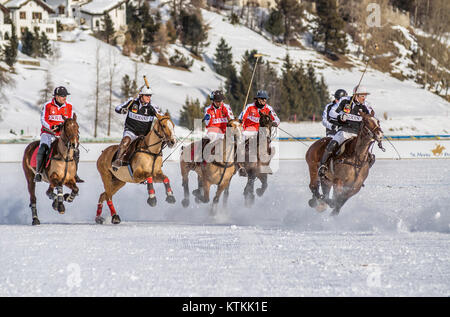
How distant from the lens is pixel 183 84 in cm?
5653

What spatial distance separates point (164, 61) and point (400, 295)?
5935 cm

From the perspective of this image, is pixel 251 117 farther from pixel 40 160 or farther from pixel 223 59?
pixel 223 59

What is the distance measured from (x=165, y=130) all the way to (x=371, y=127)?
364 centimetres

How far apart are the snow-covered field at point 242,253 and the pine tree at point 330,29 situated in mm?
62885

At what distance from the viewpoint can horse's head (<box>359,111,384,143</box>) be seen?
1066 centimetres

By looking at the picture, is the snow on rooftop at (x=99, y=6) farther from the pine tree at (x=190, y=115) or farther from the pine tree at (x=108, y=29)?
the pine tree at (x=190, y=115)

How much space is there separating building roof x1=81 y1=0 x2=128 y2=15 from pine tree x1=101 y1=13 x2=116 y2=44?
123 inches

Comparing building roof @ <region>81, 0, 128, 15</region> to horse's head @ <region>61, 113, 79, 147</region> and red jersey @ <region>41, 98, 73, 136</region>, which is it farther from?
horse's head @ <region>61, 113, 79, 147</region>

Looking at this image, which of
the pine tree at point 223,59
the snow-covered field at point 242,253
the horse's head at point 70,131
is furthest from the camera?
the pine tree at point 223,59

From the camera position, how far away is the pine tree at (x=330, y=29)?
74500mm

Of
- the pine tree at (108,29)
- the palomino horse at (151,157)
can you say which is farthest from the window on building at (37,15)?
the palomino horse at (151,157)

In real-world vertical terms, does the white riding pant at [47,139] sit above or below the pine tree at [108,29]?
above

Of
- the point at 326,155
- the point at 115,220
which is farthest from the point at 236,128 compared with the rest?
the point at 115,220

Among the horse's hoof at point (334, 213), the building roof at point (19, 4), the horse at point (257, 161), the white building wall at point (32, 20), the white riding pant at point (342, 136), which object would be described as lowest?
the white building wall at point (32, 20)
